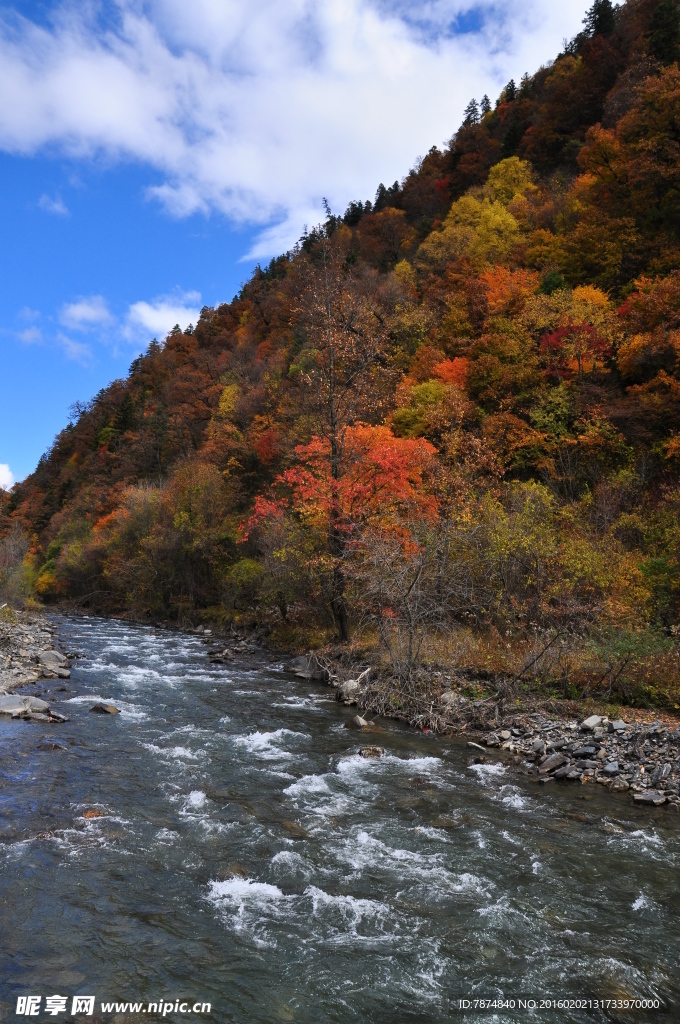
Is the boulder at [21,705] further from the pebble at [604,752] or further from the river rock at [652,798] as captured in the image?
the river rock at [652,798]

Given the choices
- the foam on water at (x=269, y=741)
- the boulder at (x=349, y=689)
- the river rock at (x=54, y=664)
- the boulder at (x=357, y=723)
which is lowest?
the boulder at (x=357, y=723)

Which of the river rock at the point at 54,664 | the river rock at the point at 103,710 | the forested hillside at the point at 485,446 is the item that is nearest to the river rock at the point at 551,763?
the forested hillside at the point at 485,446

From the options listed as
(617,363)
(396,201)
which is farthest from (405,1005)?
(396,201)

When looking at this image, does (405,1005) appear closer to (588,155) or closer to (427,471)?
(427,471)

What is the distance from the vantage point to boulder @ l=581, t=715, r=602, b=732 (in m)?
11.6

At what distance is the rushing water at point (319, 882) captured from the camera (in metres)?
5.02

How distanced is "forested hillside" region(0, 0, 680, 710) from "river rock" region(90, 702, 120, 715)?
279 inches

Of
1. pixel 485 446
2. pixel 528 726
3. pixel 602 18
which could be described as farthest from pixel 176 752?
pixel 602 18

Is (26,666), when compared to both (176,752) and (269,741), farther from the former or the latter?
(269,741)

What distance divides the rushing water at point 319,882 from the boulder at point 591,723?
92.3 inches

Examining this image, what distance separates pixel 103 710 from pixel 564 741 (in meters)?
10.5

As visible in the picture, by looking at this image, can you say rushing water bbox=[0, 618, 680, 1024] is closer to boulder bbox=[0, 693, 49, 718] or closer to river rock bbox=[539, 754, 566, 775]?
river rock bbox=[539, 754, 566, 775]

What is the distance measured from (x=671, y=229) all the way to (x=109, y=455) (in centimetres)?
Result: 6505

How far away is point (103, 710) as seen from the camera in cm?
1350
